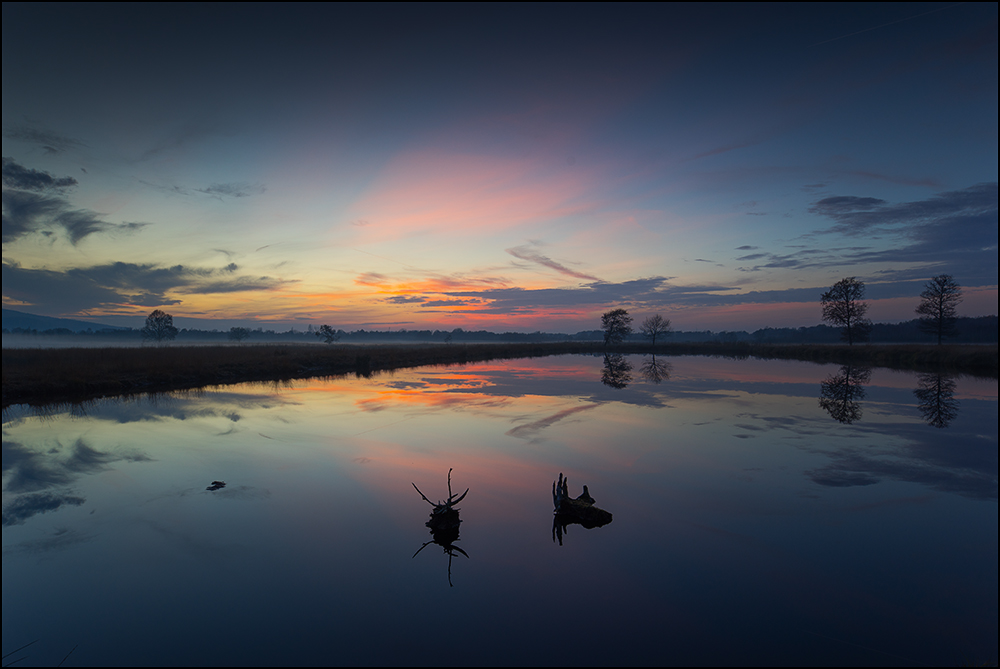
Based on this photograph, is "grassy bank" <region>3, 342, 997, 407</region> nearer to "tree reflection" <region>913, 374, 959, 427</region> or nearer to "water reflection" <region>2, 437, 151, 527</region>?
"tree reflection" <region>913, 374, 959, 427</region>

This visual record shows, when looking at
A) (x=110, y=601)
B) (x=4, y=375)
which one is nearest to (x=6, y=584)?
(x=110, y=601)

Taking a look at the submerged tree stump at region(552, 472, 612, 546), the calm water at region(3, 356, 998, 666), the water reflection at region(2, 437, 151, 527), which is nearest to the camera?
the calm water at region(3, 356, 998, 666)

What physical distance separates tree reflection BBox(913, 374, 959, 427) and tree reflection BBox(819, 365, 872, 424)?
228cm

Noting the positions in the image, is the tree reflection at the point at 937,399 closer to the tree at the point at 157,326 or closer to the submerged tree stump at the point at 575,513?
the submerged tree stump at the point at 575,513

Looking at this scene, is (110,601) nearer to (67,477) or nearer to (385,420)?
(67,477)

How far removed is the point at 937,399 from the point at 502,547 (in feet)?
87.2

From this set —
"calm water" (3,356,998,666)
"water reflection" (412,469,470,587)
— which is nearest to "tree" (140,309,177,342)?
"calm water" (3,356,998,666)

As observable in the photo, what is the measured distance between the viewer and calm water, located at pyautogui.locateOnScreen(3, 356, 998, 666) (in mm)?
5281

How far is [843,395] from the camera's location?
23.8 m

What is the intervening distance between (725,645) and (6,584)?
10301 mm

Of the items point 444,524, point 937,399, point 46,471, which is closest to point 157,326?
point 46,471

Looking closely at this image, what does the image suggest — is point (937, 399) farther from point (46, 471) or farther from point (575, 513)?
point (46, 471)

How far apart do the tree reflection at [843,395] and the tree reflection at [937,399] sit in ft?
7.49

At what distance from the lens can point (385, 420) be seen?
17984 millimetres
